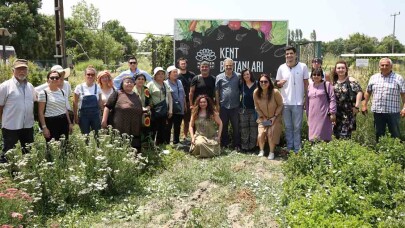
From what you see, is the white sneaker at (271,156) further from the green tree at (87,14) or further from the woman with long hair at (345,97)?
the green tree at (87,14)

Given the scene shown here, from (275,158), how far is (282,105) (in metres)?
0.94

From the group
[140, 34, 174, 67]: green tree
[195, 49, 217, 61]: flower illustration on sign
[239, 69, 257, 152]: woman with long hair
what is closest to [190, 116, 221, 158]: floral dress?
[239, 69, 257, 152]: woman with long hair

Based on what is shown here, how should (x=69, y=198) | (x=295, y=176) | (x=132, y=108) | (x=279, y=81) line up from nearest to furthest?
(x=69, y=198)
(x=295, y=176)
(x=132, y=108)
(x=279, y=81)

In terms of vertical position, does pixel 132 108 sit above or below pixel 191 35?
below

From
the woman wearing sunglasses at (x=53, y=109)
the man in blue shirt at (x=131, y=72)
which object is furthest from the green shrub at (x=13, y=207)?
the man in blue shirt at (x=131, y=72)

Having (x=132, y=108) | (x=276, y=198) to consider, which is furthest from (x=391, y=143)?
(x=132, y=108)

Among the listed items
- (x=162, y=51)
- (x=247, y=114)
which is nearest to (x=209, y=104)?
(x=247, y=114)

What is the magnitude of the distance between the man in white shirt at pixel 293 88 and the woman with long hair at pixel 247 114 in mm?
555

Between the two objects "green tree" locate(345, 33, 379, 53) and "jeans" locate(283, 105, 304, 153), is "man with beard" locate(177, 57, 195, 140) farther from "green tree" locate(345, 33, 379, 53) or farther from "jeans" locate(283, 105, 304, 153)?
"green tree" locate(345, 33, 379, 53)

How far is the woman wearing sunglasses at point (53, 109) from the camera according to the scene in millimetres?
5551

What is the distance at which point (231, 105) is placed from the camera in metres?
7.11

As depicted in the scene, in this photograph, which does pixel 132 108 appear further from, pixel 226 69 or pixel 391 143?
pixel 391 143

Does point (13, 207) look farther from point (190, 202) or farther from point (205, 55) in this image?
point (205, 55)

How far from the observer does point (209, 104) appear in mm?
7059
